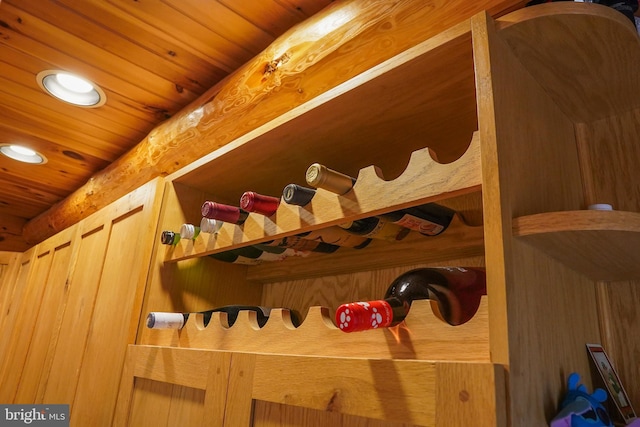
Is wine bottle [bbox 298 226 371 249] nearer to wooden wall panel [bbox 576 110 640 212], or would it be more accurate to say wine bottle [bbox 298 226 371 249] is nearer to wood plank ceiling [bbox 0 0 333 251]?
wooden wall panel [bbox 576 110 640 212]

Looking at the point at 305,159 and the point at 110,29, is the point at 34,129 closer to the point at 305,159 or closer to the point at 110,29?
the point at 110,29

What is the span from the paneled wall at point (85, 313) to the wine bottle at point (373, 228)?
2.01 ft

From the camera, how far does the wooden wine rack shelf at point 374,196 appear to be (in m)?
0.58

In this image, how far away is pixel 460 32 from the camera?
0.65 metres

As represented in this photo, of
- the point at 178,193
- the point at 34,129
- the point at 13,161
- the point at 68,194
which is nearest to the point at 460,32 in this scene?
the point at 178,193

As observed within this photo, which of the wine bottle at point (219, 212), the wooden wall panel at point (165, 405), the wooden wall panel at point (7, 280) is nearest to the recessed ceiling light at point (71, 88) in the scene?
the wine bottle at point (219, 212)

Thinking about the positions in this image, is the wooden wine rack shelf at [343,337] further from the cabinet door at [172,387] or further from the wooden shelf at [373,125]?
the wooden shelf at [373,125]

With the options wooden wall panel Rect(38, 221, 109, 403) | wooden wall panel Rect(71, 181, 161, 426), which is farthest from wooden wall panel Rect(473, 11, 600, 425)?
wooden wall panel Rect(38, 221, 109, 403)

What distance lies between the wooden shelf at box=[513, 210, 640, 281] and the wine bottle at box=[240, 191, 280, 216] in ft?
1.49

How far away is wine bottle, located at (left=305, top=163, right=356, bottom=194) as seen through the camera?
0.69 m

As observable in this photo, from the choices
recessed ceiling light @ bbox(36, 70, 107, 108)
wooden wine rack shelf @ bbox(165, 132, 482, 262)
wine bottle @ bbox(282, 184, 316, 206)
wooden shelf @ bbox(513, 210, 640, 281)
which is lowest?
wooden shelf @ bbox(513, 210, 640, 281)

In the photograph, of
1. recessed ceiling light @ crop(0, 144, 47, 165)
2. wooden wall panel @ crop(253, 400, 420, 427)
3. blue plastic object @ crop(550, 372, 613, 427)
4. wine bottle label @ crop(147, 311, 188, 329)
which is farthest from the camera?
recessed ceiling light @ crop(0, 144, 47, 165)

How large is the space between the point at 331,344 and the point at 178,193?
30.1 inches

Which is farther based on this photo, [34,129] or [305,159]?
[34,129]
